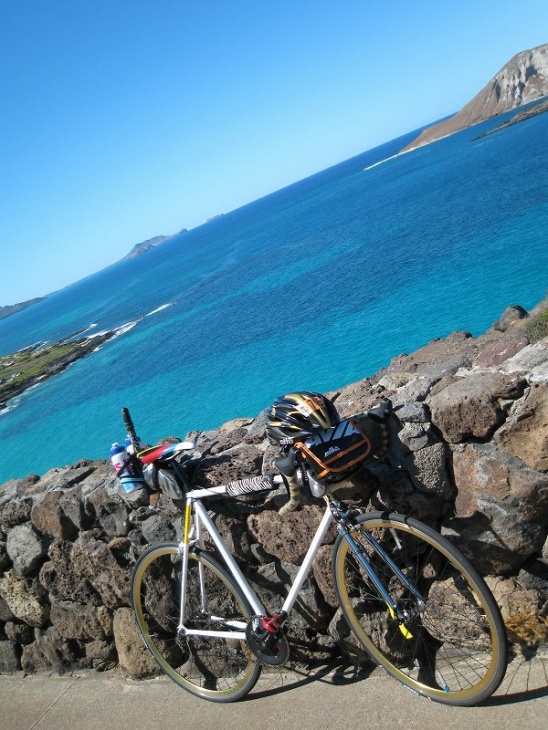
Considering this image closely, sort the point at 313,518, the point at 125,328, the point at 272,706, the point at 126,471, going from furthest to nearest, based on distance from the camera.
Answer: the point at 125,328
the point at 126,471
the point at 272,706
the point at 313,518

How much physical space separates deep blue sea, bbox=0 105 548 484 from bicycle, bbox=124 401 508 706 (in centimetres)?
2042

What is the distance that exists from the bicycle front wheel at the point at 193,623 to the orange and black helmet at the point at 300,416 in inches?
48.6

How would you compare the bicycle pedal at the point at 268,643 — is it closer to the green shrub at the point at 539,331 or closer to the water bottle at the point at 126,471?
the water bottle at the point at 126,471

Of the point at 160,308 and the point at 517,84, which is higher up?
the point at 517,84

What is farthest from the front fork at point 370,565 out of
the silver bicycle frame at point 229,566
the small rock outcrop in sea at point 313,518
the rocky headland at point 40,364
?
the rocky headland at point 40,364

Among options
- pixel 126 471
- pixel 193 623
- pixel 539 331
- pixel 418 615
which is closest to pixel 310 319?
pixel 539 331

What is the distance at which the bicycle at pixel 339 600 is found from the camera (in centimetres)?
337

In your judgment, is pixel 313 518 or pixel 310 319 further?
pixel 310 319

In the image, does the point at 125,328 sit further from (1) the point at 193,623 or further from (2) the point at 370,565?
(2) the point at 370,565

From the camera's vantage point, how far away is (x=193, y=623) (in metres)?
4.37

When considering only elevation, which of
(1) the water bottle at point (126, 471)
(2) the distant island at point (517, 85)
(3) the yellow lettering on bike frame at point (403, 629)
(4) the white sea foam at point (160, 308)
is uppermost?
(2) the distant island at point (517, 85)

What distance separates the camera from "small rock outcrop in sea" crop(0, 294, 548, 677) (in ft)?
10.6

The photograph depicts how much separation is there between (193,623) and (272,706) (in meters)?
0.81

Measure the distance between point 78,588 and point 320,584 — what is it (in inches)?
86.6
